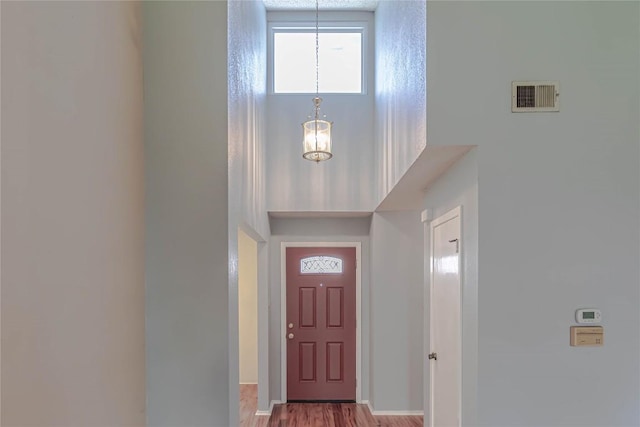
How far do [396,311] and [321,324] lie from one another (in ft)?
3.18

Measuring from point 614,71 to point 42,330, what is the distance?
295 cm

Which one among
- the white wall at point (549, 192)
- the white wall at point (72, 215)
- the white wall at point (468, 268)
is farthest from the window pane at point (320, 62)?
the white wall at point (72, 215)

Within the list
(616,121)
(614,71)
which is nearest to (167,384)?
(616,121)

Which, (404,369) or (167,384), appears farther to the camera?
(404,369)

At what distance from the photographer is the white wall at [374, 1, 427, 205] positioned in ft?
8.09

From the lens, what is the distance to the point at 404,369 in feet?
15.3

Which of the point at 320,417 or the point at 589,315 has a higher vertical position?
the point at 589,315

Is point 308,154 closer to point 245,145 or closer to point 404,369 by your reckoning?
point 245,145

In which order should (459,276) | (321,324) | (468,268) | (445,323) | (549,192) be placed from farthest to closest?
(321,324)
(445,323)
(459,276)
(468,268)
(549,192)

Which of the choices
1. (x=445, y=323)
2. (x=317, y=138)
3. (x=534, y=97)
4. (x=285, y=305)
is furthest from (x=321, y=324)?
(x=534, y=97)

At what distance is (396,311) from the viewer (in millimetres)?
4711

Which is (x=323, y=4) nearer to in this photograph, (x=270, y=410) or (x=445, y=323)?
(x=445, y=323)

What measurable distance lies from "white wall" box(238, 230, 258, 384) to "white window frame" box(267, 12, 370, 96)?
96.2 inches

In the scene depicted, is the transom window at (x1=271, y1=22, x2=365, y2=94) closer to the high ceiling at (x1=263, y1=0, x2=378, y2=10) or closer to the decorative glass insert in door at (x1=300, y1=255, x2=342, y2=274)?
the high ceiling at (x1=263, y1=0, x2=378, y2=10)
